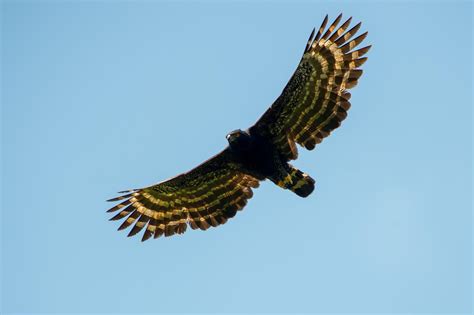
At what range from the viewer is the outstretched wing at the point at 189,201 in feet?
78.9

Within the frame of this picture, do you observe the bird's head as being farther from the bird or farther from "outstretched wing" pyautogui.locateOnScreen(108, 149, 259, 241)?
"outstretched wing" pyautogui.locateOnScreen(108, 149, 259, 241)

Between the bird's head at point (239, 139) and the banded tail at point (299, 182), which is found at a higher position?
the bird's head at point (239, 139)

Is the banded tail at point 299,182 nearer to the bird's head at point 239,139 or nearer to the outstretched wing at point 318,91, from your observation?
the outstretched wing at point 318,91

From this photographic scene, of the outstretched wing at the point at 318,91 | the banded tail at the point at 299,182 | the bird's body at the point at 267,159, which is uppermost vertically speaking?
the outstretched wing at the point at 318,91

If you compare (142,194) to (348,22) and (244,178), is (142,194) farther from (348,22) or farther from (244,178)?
(348,22)

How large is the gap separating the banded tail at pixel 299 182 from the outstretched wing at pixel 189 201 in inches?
58.8

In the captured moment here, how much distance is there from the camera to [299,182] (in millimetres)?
22547

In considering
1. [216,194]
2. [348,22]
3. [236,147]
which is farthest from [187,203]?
[348,22]

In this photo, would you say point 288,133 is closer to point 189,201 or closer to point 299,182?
point 299,182

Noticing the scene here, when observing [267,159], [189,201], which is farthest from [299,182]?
[189,201]

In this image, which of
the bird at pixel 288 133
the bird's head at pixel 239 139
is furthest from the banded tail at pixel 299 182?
the bird's head at pixel 239 139

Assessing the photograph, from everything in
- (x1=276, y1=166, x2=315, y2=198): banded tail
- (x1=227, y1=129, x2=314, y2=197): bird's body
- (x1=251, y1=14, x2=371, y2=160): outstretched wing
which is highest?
(x1=251, y1=14, x2=371, y2=160): outstretched wing

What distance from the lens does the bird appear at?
22.2m

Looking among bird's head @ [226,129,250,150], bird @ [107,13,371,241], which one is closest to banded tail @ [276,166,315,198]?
bird @ [107,13,371,241]
